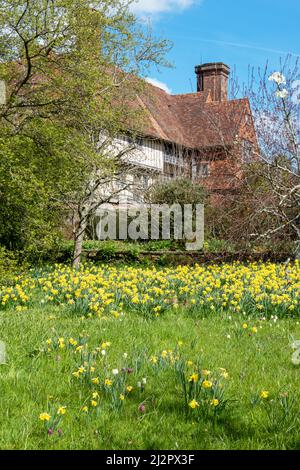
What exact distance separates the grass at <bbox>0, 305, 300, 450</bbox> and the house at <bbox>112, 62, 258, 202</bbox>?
11.6 m

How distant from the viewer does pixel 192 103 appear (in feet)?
108

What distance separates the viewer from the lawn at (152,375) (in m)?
3.41

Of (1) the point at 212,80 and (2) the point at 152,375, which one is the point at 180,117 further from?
(2) the point at 152,375

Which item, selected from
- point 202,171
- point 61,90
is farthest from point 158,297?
point 202,171

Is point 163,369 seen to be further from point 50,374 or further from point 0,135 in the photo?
point 0,135

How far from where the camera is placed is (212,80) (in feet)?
111

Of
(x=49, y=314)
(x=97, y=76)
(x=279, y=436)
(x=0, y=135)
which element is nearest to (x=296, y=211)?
(x=97, y=76)

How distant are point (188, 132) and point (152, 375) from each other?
27.6 metres

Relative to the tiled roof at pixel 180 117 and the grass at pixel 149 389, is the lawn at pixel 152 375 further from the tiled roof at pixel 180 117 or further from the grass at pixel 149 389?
the tiled roof at pixel 180 117

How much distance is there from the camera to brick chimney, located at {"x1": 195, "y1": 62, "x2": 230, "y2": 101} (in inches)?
1310

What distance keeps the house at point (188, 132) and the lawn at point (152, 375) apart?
10.6 meters

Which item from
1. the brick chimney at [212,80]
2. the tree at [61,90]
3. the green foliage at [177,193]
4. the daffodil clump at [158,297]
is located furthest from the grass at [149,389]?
the brick chimney at [212,80]

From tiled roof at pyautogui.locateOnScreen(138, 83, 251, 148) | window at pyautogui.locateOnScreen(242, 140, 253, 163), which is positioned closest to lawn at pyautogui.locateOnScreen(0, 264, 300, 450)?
window at pyautogui.locateOnScreen(242, 140, 253, 163)

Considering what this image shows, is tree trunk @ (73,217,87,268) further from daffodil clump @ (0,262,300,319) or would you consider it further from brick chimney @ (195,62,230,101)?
brick chimney @ (195,62,230,101)
